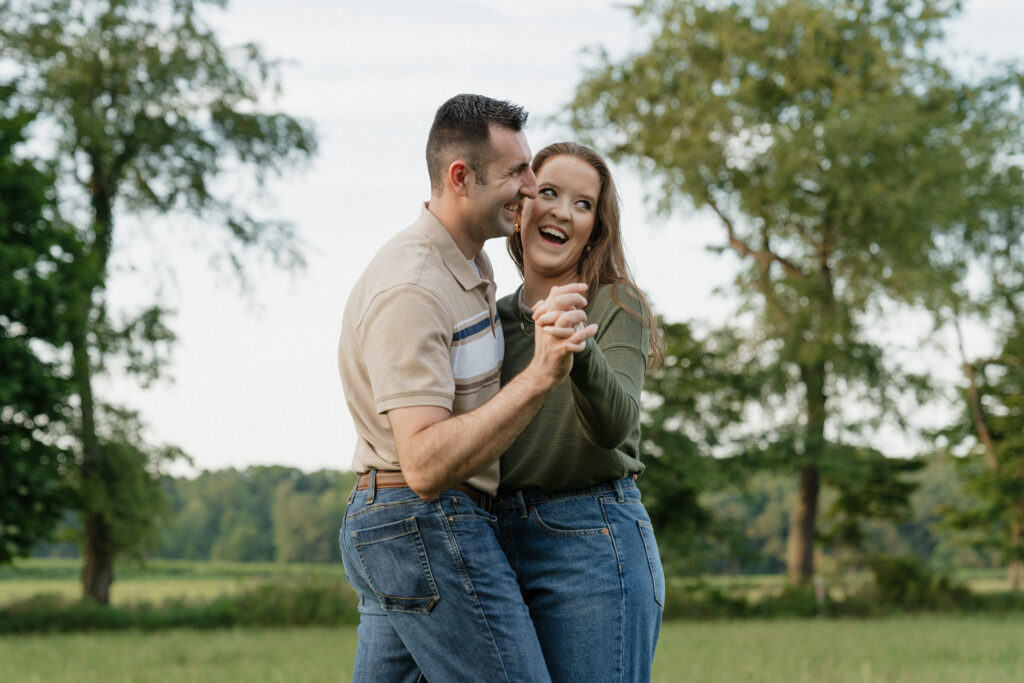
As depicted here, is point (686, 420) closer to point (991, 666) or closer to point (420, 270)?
point (991, 666)

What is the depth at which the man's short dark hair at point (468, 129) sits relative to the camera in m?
2.75

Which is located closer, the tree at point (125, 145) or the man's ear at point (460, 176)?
the man's ear at point (460, 176)

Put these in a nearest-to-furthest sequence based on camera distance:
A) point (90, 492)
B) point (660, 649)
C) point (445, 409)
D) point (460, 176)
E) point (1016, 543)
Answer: point (445, 409), point (460, 176), point (660, 649), point (90, 492), point (1016, 543)

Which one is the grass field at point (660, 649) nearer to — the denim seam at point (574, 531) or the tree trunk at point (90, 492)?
the tree trunk at point (90, 492)

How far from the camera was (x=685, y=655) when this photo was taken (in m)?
13.8

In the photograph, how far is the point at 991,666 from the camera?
39.6ft

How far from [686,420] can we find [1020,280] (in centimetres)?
1104

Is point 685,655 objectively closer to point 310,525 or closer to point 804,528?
point 804,528

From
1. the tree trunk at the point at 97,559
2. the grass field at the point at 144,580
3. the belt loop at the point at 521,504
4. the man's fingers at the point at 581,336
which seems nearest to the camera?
the man's fingers at the point at 581,336

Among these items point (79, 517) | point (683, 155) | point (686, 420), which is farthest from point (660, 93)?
point (79, 517)

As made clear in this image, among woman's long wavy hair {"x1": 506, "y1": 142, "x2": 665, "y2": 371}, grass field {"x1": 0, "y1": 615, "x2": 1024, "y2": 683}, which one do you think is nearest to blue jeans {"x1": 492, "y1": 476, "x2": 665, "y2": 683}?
woman's long wavy hair {"x1": 506, "y1": 142, "x2": 665, "y2": 371}

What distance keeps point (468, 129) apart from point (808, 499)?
27257 millimetres

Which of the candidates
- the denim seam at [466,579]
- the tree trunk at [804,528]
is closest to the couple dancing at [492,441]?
the denim seam at [466,579]

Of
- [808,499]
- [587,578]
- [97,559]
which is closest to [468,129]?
[587,578]
